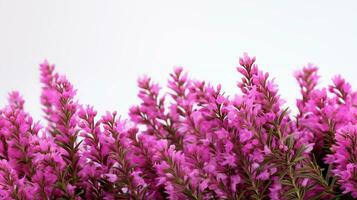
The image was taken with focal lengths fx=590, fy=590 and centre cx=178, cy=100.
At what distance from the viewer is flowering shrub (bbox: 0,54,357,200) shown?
1.36 m

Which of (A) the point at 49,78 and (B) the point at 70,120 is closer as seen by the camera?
(B) the point at 70,120

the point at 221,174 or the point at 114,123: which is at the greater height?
the point at 114,123

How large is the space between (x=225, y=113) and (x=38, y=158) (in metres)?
0.46

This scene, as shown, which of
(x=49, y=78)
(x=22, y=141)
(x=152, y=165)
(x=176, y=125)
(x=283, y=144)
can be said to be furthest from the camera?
(x=49, y=78)

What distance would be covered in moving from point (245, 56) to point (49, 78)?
1.01m

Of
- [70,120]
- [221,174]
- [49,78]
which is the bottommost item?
[221,174]

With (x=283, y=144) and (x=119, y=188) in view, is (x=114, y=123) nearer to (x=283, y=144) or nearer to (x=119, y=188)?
(x=119, y=188)

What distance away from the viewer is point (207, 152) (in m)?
1.45

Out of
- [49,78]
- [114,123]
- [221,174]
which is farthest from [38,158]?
[49,78]

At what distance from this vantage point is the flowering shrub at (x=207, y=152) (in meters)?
1.36

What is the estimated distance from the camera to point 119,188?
1497mm

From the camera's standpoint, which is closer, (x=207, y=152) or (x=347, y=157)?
(x=347, y=157)

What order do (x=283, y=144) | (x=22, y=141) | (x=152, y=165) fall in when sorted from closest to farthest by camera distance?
(x=283, y=144) → (x=22, y=141) → (x=152, y=165)

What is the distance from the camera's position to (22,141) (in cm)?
146
